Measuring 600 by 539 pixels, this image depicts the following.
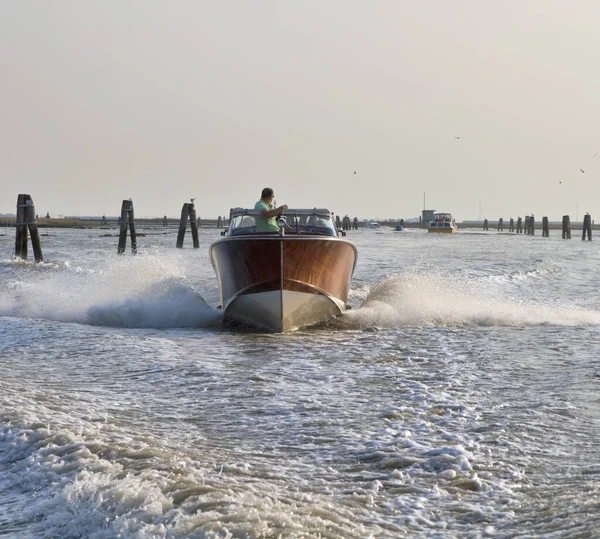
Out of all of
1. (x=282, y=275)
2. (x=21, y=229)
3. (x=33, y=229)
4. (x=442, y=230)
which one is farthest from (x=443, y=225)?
(x=282, y=275)

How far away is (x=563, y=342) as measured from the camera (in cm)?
1068

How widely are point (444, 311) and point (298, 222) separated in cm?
311

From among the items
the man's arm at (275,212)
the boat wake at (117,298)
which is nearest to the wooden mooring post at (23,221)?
the boat wake at (117,298)

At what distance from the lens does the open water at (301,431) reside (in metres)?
4.17

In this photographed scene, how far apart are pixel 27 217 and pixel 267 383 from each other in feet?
66.7

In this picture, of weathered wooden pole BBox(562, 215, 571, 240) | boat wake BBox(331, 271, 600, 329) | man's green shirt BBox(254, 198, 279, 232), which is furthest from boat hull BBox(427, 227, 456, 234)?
man's green shirt BBox(254, 198, 279, 232)

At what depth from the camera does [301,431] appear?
593 cm

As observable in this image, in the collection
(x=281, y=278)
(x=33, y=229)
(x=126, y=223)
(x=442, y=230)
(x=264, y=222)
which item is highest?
(x=126, y=223)

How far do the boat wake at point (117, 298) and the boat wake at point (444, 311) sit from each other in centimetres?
286

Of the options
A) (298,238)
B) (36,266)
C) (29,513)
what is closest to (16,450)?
(29,513)

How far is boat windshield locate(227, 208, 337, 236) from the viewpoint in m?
13.7

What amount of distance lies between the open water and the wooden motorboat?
504mm

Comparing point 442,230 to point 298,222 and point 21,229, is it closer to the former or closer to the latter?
point 21,229

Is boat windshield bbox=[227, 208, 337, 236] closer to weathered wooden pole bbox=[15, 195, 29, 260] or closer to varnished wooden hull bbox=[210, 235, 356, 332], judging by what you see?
varnished wooden hull bbox=[210, 235, 356, 332]
